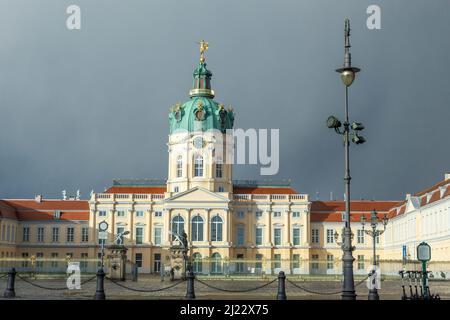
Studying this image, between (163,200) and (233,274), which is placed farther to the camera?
(163,200)

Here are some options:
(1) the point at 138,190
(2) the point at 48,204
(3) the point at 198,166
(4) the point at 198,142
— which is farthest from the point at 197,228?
(2) the point at 48,204

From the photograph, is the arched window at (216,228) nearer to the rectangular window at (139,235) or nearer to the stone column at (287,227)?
the stone column at (287,227)

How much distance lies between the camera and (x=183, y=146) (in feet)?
293

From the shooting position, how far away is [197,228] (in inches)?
3420

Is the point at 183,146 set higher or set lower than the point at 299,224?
higher

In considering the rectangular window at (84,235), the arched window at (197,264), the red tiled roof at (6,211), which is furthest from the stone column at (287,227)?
the red tiled roof at (6,211)

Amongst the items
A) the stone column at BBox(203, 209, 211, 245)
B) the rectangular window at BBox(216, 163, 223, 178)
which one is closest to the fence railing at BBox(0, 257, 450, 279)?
the stone column at BBox(203, 209, 211, 245)

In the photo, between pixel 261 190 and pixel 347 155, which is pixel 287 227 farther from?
pixel 347 155

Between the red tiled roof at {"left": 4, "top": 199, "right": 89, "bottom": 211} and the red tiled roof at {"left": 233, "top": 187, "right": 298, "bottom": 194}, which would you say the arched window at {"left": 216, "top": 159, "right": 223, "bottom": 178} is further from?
the red tiled roof at {"left": 4, "top": 199, "right": 89, "bottom": 211}

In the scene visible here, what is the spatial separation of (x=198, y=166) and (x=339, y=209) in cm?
1992

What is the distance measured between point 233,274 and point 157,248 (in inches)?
852

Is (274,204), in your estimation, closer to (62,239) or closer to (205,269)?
(205,269)

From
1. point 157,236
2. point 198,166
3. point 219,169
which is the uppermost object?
point 198,166
